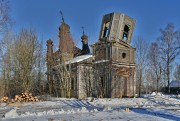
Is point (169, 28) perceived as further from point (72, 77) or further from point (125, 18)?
point (72, 77)

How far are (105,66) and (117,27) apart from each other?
4681 millimetres

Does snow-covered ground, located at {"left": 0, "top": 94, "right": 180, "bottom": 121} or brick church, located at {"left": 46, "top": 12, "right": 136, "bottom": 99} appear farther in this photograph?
brick church, located at {"left": 46, "top": 12, "right": 136, "bottom": 99}

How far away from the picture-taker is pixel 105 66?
29.4 m

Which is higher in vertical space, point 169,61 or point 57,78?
point 169,61

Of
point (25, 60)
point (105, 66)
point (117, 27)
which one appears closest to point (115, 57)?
point (105, 66)

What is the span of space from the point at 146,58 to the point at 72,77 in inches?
735

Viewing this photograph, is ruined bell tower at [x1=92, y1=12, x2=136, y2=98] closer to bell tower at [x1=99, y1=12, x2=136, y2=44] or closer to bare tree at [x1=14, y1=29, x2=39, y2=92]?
bell tower at [x1=99, y1=12, x2=136, y2=44]

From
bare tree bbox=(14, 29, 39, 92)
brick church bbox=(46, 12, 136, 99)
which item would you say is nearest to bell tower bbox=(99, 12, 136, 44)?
brick church bbox=(46, 12, 136, 99)

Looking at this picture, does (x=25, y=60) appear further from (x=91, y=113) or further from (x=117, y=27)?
(x=91, y=113)

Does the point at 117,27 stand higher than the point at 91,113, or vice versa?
the point at 117,27

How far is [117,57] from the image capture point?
29.7 meters

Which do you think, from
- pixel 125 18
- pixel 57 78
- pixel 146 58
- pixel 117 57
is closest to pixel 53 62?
pixel 57 78

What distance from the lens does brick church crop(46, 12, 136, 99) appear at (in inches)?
1150

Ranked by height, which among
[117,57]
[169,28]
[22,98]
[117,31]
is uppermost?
[169,28]
